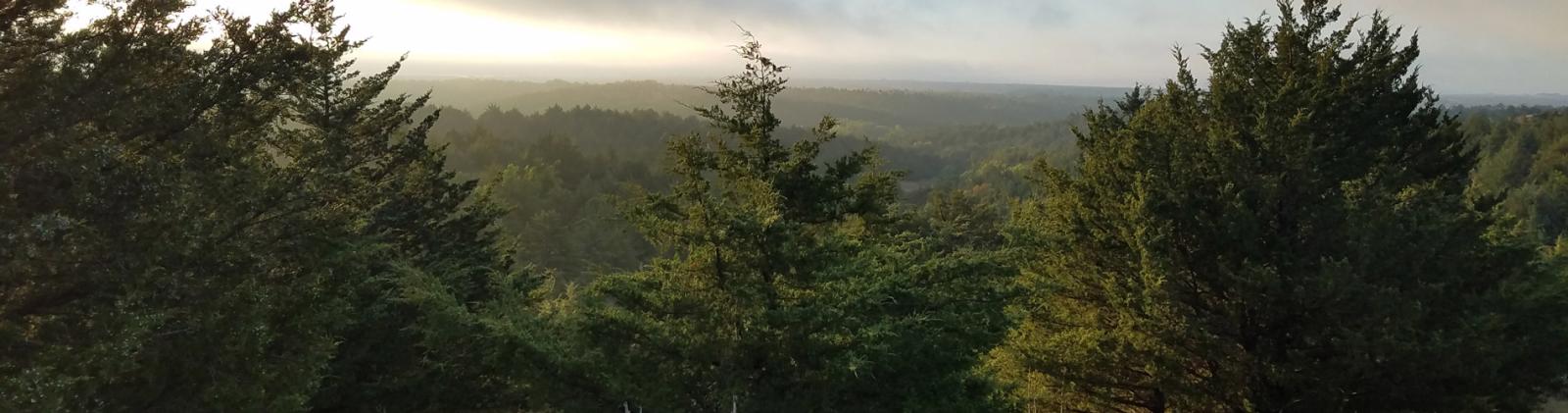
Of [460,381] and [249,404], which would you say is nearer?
[249,404]

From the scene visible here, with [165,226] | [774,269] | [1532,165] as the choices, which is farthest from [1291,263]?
[1532,165]

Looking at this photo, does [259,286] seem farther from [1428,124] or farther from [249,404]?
[1428,124]

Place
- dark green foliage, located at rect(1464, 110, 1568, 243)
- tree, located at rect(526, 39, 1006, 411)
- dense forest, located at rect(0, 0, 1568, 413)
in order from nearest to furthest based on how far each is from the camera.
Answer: dense forest, located at rect(0, 0, 1568, 413), tree, located at rect(526, 39, 1006, 411), dark green foliage, located at rect(1464, 110, 1568, 243)

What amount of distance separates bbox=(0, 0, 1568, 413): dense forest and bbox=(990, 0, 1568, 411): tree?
0.06 meters

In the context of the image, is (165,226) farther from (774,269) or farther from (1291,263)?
(1291,263)

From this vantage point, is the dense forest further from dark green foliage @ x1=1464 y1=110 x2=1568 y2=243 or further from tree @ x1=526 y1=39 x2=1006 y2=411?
dark green foliage @ x1=1464 y1=110 x2=1568 y2=243

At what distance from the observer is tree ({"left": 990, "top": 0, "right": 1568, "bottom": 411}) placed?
979 cm

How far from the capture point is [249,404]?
8359 millimetres

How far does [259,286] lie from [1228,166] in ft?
44.5

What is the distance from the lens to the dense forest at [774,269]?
7305 mm

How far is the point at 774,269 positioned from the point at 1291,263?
25.2 feet

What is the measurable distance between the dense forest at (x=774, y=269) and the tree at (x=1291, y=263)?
0.06 metres

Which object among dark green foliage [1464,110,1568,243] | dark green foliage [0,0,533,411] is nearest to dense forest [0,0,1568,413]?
dark green foliage [0,0,533,411]

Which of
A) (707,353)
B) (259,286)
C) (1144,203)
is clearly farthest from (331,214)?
(1144,203)
